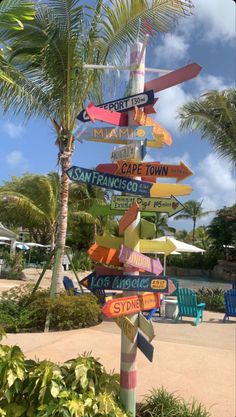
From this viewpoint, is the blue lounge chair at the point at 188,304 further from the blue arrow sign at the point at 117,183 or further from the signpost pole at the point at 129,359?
the blue arrow sign at the point at 117,183

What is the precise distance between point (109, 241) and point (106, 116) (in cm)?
112

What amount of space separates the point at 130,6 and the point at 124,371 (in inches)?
239

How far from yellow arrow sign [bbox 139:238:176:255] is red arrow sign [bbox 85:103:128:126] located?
111 centimetres

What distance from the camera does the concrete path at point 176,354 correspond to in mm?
5430

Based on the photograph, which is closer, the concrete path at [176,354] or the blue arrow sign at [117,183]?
the blue arrow sign at [117,183]

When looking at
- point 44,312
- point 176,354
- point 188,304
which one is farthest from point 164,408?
point 188,304

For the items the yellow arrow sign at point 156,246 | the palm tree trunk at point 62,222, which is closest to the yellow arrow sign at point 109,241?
the yellow arrow sign at point 156,246

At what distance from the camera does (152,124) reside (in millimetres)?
4156

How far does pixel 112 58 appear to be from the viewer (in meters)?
10.5

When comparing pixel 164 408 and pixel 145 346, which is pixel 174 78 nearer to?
pixel 145 346

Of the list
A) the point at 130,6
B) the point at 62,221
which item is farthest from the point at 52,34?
the point at 62,221

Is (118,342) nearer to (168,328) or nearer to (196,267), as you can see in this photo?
(168,328)

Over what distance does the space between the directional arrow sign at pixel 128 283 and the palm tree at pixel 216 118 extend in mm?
13332

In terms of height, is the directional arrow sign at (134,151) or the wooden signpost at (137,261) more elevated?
the directional arrow sign at (134,151)
